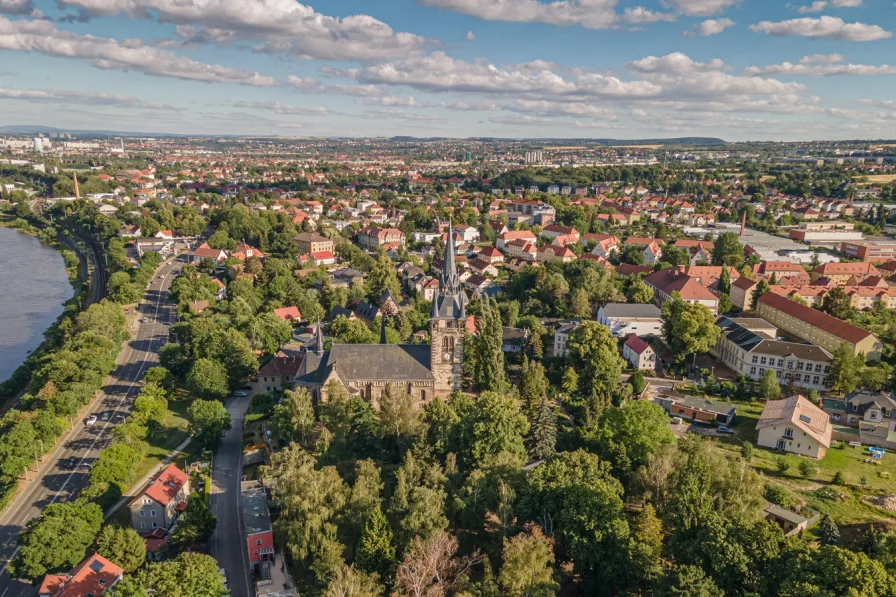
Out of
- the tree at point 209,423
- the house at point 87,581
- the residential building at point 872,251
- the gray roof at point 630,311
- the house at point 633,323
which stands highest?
the residential building at point 872,251

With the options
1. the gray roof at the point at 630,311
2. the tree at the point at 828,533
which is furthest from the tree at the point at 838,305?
the tree at the point at 828,533

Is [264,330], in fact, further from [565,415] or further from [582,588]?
[582,588]

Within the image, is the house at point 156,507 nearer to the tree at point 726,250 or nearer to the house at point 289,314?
the house at point 289,314

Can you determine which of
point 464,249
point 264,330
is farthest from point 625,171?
point 264,330

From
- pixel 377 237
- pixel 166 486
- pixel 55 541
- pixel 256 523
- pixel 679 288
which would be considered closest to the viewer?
pixel 55 541

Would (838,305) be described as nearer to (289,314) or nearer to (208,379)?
(289,314)

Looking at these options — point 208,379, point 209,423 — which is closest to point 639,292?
point 208,379


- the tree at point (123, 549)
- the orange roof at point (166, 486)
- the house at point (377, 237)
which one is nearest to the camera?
the tree at point (123, 549)
